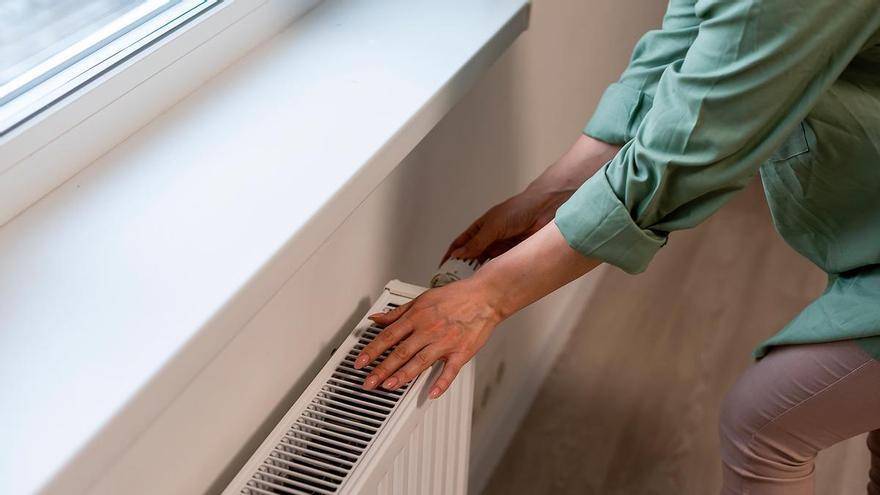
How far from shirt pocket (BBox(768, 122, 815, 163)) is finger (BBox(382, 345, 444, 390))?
384mm

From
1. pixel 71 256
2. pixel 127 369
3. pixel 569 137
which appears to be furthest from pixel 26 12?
pixel 569 137

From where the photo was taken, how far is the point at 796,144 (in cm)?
92

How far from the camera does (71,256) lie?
0.70 meters

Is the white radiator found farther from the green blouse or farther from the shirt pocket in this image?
the shirt pocket

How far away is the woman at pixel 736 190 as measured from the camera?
0.72 m

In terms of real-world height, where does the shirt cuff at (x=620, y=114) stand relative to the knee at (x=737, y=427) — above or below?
above

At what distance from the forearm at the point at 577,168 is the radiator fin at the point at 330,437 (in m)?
0.31

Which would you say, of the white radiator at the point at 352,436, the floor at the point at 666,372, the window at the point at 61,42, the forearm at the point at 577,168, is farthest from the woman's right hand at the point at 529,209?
the floor at the point at 666,372

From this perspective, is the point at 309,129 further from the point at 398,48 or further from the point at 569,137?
the point at 569,137

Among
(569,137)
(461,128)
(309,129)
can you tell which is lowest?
(309,129)

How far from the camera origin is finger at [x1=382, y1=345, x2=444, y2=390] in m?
0.84

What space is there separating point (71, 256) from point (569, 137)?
3.50ft

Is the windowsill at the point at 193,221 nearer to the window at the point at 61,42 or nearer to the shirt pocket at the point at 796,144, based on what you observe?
the window at the point at 61,42

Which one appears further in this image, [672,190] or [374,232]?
[374,232]
